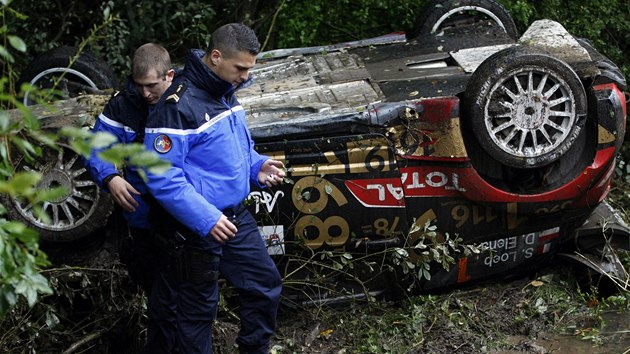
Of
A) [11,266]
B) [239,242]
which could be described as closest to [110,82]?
[239,242]

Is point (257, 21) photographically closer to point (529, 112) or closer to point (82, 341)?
point (529, 112)

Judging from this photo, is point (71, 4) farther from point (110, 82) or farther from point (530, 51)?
point (530, 51)

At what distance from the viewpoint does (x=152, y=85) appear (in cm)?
473

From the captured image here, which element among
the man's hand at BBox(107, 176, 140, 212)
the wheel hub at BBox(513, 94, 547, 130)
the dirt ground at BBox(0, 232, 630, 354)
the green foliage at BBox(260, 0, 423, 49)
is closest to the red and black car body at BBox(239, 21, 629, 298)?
the wheel hub at BBox(513, 94, 547, 130)

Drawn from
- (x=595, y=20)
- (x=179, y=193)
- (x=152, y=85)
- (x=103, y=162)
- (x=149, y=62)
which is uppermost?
(x=149, y=62)

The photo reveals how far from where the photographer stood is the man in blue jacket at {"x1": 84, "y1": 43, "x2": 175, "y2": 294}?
183 inches

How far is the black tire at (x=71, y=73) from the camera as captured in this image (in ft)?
21.1

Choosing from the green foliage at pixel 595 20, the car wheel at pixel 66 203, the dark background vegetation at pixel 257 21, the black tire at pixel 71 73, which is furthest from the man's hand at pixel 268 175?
the green foliage at pixel 595 20

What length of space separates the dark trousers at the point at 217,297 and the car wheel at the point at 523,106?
5.08 ft

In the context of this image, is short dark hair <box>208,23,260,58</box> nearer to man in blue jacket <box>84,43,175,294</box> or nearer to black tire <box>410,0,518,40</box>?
man in blue jacket <box>84,43,175,294</box>

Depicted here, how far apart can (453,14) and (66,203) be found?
350cm

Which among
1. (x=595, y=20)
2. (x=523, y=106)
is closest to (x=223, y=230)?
(x=523, y=106)

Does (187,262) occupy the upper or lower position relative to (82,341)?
upper

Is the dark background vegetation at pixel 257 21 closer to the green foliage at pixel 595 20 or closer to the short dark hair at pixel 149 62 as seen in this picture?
the green foliage at pixel 595 20
